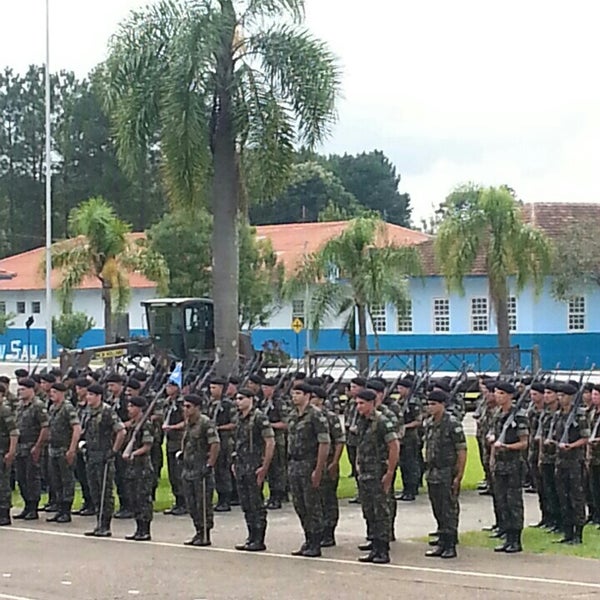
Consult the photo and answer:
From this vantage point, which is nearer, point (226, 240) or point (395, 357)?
point (226, 240)

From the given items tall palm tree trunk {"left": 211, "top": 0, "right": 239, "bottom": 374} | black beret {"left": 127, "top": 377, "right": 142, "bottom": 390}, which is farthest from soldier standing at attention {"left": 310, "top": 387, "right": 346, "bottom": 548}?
tall palm tree trunk {"left": 211, "top": 0, "right": 239, "bottom": 374}

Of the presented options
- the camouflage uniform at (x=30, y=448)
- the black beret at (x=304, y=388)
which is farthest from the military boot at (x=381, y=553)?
the camouflage uniform at (x=30, y=448)

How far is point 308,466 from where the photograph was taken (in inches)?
525

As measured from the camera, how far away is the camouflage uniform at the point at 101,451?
1527 cm

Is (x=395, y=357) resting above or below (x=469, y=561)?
above

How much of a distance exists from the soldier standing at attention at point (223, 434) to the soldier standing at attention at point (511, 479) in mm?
4009

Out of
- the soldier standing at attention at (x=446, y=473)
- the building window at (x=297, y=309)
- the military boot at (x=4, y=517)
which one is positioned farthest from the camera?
the building window at (x=297, y=309)

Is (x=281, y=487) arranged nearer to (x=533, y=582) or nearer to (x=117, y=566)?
(x=117, y=566)

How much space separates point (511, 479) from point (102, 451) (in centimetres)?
470

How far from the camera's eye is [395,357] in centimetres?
3097

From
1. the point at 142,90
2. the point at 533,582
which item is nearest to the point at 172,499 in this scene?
the point at 533,582

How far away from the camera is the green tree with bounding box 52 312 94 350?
53469 millimetres

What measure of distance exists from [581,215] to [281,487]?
32.9 m

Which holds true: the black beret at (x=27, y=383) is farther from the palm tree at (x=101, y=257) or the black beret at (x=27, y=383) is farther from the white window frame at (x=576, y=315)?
the white window frame at (x=576, y=315)
